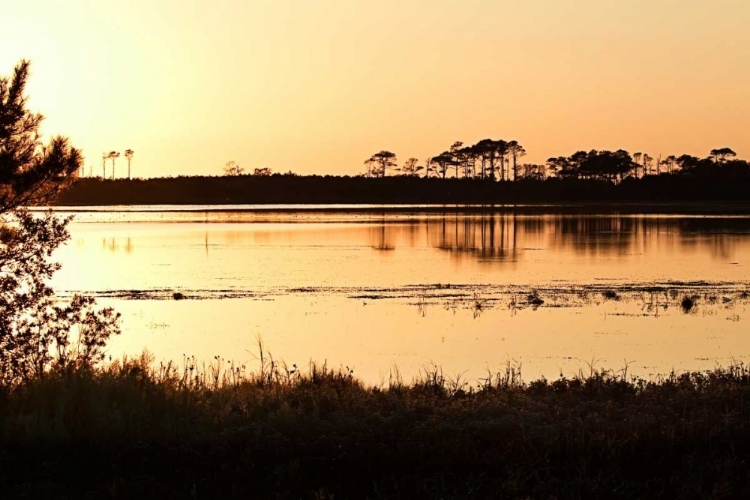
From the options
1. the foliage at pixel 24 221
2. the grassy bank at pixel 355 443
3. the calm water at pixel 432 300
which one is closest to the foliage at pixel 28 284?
the foliage at pixel 24 221

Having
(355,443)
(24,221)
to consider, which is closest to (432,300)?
(24,221)

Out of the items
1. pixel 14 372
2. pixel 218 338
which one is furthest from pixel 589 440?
pixel 218 338

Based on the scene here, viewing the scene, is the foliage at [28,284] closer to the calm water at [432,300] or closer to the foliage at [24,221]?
the foliage at [24,221]

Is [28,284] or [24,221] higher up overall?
[24,221]

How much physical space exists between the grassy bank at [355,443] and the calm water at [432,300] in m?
5.96

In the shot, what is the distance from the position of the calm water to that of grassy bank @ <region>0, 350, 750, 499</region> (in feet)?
19.6

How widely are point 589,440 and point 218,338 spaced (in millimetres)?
13101

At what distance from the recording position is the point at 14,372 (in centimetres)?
1169

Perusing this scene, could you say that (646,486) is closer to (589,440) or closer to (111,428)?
(589,440)

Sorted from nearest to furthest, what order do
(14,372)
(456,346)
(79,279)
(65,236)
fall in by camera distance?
(14,372) < (65,236) < (456,346) < (79,279)

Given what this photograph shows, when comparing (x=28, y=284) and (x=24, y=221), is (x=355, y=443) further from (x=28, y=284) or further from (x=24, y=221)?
(x=24, y=221)

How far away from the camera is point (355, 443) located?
8.55 metres

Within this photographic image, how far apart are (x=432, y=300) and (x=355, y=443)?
60.4ft

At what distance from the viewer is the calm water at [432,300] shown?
18.6 meters
